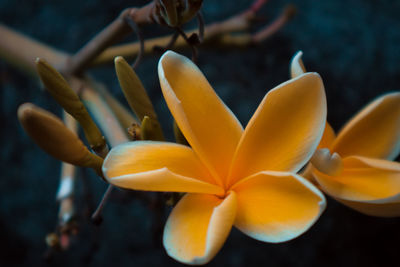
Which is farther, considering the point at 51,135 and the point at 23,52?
the point at 23,52

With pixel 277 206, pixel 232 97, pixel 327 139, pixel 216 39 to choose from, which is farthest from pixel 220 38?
pixel 277 206

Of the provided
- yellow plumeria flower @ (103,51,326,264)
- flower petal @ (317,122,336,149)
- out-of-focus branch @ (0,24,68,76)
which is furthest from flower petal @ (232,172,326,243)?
out-of-focus branch @ (0,24,68,76)

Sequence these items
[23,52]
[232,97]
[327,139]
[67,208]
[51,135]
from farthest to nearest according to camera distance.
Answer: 1. [232,97]
2. [23,52]
3. [67,208]
4. [327,139]
5. [51,135]

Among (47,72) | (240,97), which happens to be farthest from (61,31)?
(47,72)

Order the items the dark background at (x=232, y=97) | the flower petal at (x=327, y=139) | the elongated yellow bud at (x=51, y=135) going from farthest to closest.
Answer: the dark background at (x=232, y=97) → the flower petal at (x=327, y=139) → the elongated yellow bud at (x=51, y=135)

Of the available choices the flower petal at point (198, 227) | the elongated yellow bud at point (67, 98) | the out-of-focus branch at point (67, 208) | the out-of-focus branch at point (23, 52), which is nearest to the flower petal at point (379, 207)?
the flower petal at point (198, 227)

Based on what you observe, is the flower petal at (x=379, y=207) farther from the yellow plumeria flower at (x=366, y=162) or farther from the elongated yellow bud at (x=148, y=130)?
the elongated yellow bud at (x=148, y=130)

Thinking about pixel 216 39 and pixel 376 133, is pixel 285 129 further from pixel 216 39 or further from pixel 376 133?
pixel 216 39

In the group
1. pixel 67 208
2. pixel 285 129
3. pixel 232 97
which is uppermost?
pixel 285 129

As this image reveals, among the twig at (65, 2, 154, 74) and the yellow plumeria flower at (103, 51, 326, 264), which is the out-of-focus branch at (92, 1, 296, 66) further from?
the yellow plumeria flower at (103, 51, 326, 264)
